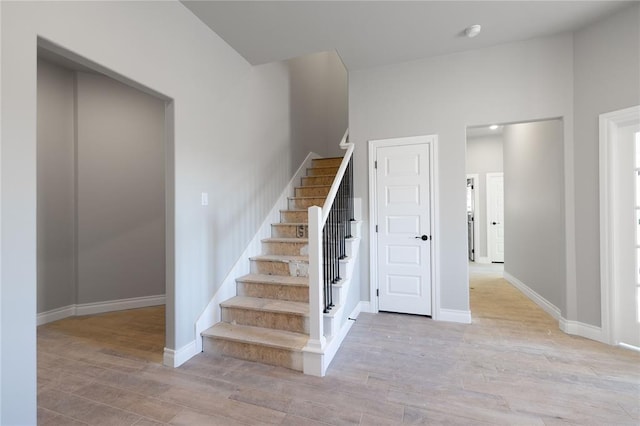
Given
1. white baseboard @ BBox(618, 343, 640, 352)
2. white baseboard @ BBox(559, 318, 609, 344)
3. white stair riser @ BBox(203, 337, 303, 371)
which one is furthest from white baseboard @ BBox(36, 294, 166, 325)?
white baseboard @ BBox(618, 343, 640, 352)

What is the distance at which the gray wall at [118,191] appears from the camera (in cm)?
350

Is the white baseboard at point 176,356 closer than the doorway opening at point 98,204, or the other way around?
the white baseboard at point 176,356

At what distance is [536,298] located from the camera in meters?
3.75

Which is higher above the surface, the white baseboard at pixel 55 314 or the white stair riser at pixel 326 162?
the white stair riser at pixel 326 162

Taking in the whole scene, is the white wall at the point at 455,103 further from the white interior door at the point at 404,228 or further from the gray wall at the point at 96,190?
the gray wall at the point at 96,190

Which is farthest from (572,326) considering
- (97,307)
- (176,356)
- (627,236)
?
(97,307)

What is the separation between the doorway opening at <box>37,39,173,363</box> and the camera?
127 inches

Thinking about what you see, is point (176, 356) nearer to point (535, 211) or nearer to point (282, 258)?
point (282, 258)

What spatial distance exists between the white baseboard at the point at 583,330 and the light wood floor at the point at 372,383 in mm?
95

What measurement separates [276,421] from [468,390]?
4.12 feet

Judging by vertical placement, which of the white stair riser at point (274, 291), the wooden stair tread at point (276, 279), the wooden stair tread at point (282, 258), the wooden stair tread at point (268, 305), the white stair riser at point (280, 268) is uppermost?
the wooden stair tread at point (282, 258)

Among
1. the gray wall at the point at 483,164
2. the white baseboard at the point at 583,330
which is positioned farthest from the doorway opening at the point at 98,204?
the gray wall at the point at 483,164

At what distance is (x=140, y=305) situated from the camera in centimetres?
380

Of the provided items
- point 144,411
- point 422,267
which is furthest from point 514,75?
point 144,411
